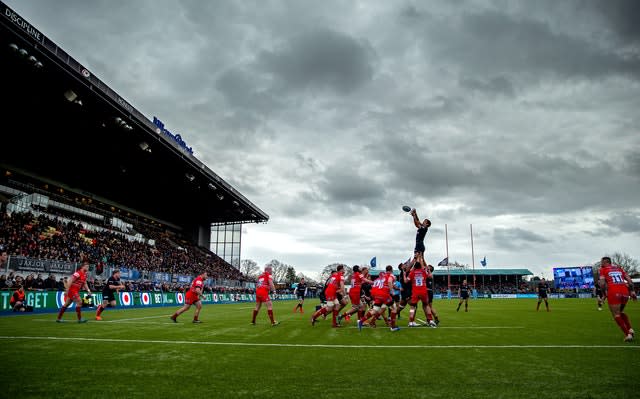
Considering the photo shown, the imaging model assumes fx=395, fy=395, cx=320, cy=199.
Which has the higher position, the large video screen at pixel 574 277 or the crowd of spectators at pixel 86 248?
the crowd of spectators at pixel 86 248

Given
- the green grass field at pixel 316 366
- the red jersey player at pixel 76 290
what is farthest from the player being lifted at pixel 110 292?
the green grass field at pixel 316 366

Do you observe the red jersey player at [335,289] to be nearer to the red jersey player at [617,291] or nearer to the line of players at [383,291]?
the line of players at [383,291]

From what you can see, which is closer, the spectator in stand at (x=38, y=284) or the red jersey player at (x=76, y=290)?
the red jersey player at (x=76, y=290)

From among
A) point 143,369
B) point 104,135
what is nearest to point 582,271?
point 104,135

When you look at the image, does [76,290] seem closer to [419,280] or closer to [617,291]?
[419,280]

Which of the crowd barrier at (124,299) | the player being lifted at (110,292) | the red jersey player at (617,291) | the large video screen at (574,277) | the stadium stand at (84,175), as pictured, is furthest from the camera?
the large video screen at (574,277)

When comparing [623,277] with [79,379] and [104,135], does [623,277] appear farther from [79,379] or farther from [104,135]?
[104,135]

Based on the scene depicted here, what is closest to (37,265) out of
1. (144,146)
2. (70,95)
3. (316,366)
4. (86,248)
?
(70,95)

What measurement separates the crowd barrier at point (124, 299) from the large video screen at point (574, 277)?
193 ft

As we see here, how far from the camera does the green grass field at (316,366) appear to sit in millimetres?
4934

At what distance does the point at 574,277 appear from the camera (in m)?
69.9

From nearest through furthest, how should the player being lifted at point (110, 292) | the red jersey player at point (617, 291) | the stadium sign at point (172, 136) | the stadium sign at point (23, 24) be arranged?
the red jersey player at point (617, 291), the player being lifted at point (110, 292), the stadium sign at point (23, 24), the stadium sign at point (172, 136)

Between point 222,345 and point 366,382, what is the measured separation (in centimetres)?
454

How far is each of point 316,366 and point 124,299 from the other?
24259mm
